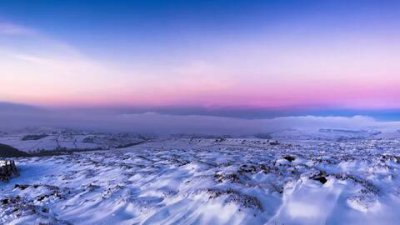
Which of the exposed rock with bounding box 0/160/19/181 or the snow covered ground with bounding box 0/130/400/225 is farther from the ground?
the snow covered ground with bounding box 0/130/400/225

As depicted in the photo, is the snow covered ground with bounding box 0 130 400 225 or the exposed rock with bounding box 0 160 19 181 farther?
the exposed rock with bounding box 0 160 19 181

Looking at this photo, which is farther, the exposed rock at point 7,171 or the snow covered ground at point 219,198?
the exposed rock at point 7,171

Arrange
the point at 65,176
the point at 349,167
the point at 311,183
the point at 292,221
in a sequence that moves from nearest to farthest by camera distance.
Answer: the point at 292,221
the point at 311,183
the point at 349,167
the point at 65,176

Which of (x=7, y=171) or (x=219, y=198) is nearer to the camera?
(x=219, y=198)

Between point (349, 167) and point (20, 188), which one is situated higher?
point (349, 167)

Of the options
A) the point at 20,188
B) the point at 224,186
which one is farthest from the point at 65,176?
the point at 224,186

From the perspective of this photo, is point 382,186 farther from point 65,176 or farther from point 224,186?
point 65,176

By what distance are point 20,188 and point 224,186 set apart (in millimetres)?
13605

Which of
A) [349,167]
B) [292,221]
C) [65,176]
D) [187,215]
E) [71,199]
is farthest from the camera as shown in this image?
[65,176]

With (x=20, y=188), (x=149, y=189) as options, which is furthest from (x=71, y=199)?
(x=20, y=188)

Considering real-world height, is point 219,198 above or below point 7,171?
above

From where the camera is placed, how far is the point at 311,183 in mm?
16062

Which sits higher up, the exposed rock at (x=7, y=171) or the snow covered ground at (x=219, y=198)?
the snow covered ground at (x=219, y=198)

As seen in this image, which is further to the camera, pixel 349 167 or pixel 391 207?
pixel 349 167
